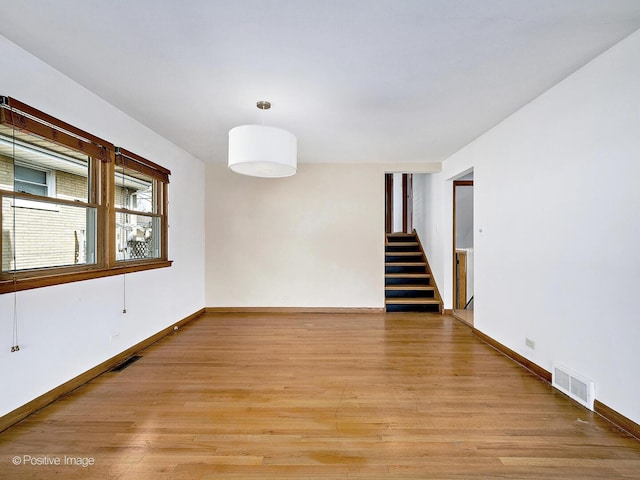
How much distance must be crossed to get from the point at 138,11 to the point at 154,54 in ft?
1.42

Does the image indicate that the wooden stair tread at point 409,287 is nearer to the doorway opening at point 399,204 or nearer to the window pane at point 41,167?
the doorway opening at point 399,204

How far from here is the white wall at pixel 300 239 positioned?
5.30 m

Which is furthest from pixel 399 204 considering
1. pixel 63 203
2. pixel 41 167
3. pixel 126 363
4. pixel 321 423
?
pixel 41 167

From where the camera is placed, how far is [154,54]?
2.17 meters

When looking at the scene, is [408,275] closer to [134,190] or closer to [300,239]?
[300,239]

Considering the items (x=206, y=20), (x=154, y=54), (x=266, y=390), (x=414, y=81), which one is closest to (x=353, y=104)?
(x=414, y=81)

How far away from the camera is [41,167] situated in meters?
2.44

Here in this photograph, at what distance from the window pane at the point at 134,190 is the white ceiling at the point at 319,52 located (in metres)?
0.71

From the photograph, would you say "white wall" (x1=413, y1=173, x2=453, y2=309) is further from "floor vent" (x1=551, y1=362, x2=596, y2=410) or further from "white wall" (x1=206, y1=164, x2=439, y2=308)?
"floor vent" (x1=551, y1=362, x2=596, y2=410)

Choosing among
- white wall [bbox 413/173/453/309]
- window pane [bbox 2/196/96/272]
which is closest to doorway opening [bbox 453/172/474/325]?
white wall [bbox 413/173/453/309]

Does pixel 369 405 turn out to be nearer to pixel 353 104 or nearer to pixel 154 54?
pixel 353 104

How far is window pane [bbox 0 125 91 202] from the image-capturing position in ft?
7.03

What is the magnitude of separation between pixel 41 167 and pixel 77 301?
1186mm

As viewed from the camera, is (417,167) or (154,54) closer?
(154,54)
